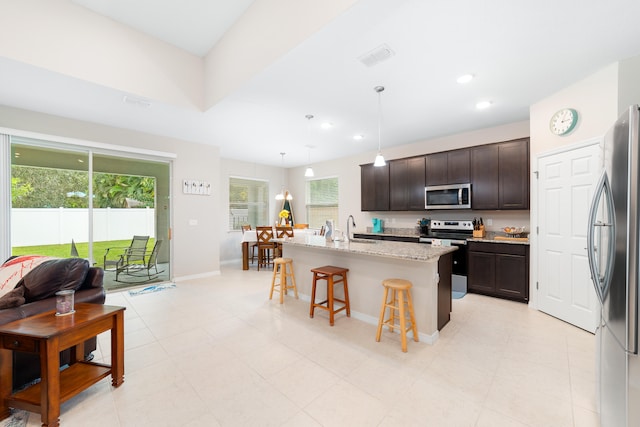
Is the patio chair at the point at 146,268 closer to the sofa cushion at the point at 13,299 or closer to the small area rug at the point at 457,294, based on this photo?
the sofa cushion at the point at 13,299

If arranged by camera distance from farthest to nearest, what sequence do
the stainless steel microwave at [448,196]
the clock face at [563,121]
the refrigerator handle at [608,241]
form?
the stainless steel microwave at [448,196] → the clock face at [563,121] → the refrigerator handle at [608,241]

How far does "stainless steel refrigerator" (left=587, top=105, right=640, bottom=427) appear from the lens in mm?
1130

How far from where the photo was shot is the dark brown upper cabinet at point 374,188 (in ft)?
18.3

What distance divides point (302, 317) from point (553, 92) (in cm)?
416

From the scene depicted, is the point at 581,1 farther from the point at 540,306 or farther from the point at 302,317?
the point at 302,317

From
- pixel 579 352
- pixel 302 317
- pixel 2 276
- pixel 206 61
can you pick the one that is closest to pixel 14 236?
→ pixel 2 276

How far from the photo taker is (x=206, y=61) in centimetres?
360

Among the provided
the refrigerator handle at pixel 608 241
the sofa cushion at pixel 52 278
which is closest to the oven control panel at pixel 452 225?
the refrigerator handle at pixel 608 241

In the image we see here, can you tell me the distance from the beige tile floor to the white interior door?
237mm

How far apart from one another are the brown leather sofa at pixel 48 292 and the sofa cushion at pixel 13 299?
31 mm

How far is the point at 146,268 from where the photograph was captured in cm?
489

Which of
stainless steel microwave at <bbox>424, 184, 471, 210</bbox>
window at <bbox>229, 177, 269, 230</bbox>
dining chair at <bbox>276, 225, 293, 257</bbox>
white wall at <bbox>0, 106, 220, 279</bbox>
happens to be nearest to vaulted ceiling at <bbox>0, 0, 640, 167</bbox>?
white wall at <bbox>0, 106, 220, 279</bbox>

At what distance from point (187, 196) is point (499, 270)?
561 cm

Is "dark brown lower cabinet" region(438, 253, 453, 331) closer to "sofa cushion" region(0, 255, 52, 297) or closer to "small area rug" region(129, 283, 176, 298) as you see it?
"sofa cushion" region(0, 255, 52, 297)
